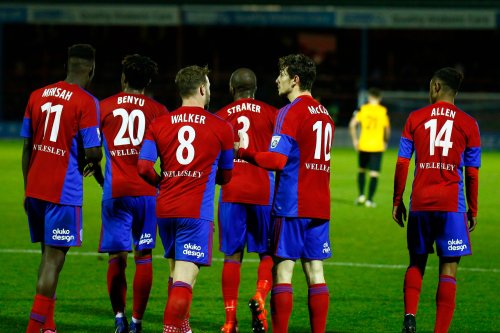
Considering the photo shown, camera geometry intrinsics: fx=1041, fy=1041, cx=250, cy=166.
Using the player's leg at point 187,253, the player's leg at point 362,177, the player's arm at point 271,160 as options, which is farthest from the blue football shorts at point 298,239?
the player's leg at point 362,177

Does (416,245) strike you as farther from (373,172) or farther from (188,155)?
(373,172)

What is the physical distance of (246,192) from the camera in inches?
320

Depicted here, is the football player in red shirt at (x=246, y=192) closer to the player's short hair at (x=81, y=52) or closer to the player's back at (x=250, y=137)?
the player's back at (x=250, y=137)

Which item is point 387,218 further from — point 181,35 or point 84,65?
point 181,35

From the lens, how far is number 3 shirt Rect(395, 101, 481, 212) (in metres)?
7.41

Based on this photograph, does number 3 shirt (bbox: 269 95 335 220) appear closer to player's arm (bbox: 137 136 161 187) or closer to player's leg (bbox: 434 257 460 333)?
player's arm (bbox: 137 136 161 187)

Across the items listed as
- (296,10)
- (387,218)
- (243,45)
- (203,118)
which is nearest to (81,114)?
(203,118)

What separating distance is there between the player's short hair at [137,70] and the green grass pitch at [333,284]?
1894mm

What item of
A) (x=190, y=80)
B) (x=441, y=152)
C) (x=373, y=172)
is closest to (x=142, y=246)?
(x=190, y=80)

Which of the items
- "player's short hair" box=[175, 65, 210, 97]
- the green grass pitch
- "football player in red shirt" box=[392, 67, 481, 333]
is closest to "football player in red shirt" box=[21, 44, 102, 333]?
"player's short hair" box=[175, 65, 210, 97]

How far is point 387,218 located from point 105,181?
8974mm

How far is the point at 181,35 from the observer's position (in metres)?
34.1

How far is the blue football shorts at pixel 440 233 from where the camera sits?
293 inches

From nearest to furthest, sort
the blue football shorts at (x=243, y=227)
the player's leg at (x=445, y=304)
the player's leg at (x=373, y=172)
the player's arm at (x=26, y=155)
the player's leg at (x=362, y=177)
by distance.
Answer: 1. the player's arm at (x=26, y=155)
2. the player's leg at (x=445, y=304)
3. the blue football shorts at (x=243, y=227)
4. the player's leg at (x=373, y=172)
5. the player's leg at (x=362, y=177)
